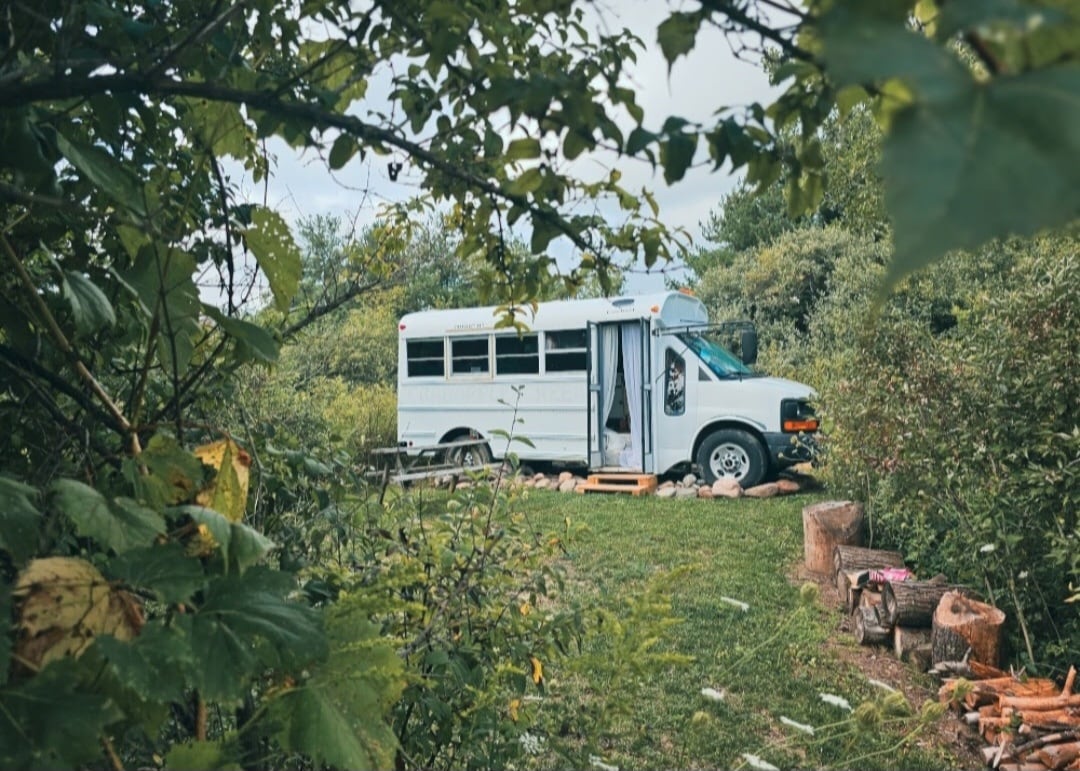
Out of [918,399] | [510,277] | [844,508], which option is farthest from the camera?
[844,508]

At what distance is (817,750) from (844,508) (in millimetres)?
3577

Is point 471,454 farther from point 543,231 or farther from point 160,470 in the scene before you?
point 160,470

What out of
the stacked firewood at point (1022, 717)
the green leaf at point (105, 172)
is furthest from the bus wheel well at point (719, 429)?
the green leaf at point (105, 172)

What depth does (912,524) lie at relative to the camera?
6.19 m

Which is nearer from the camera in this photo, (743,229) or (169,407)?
(169,407)

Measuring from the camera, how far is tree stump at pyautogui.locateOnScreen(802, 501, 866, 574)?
6672 millimetres

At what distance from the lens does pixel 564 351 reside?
1202 cm

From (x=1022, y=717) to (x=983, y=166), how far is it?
388 centimetres

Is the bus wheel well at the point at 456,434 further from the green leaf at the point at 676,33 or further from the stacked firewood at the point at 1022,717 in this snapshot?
the green leaf at the point at 676,33

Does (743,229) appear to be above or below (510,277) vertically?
above

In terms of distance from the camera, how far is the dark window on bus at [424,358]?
13.1 meters

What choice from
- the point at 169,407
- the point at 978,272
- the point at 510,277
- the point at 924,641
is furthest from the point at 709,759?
the point at 978,272

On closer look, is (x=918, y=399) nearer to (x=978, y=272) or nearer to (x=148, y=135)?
(x=148, y=135)

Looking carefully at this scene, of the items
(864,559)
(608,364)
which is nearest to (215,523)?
(864,559)
